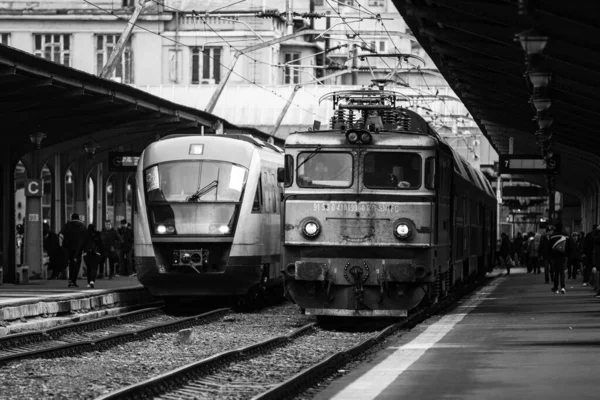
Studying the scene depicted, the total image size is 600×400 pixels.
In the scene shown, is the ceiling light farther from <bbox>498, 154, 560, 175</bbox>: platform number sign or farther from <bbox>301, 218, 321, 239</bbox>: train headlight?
<bbox>498, 154, 560, 175</bbox>: platform number sign

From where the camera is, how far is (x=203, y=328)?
21422 millimetres

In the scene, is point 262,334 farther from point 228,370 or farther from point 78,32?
point 78,32

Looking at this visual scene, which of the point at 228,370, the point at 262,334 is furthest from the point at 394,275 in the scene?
the point at 228,370

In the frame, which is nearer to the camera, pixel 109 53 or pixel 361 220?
pixel 361 220

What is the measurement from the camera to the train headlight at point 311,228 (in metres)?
20.4

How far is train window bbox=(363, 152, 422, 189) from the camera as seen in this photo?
816 inches

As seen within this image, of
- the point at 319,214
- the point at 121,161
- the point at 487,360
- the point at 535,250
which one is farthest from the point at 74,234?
the point at 535,250

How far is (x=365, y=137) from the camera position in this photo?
20.8 metres

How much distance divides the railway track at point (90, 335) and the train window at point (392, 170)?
3705 millimetres

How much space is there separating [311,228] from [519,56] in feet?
12.8

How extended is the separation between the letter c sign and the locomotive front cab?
1209 centimetres

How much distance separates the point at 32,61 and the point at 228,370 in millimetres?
9247

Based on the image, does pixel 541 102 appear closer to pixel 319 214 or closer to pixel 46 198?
pixel 319 214

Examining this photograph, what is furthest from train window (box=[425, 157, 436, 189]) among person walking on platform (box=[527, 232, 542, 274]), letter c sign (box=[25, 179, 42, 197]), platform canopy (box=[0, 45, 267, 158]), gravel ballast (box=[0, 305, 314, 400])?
person walking on platform (box=[527, 232, 542, 274])
